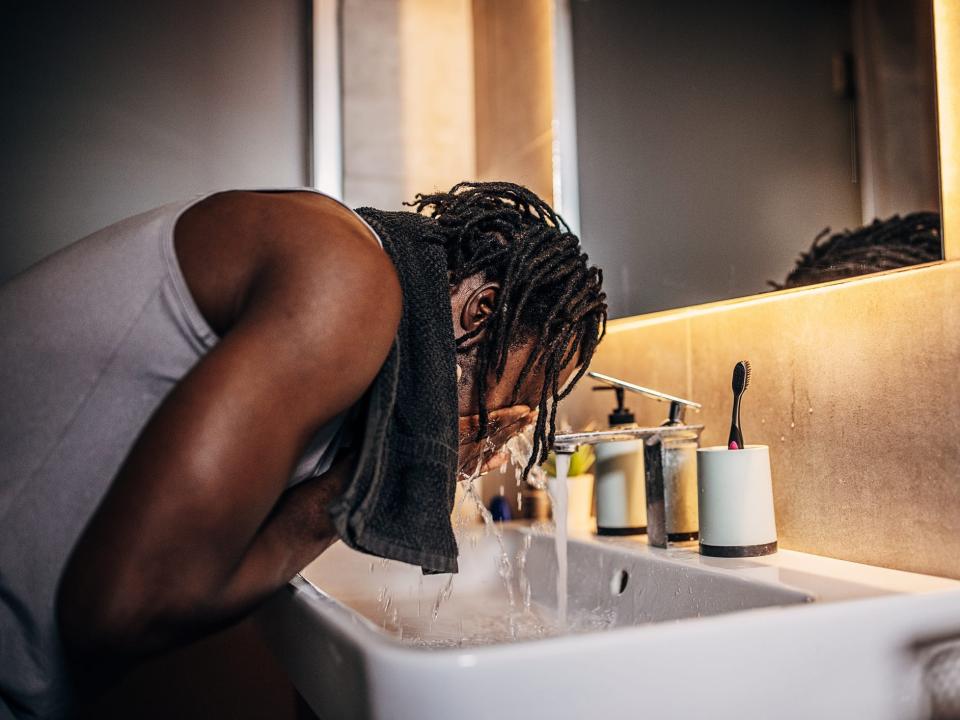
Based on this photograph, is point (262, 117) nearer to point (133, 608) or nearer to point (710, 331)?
point (710, 331)

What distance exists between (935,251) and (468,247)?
0.42 m

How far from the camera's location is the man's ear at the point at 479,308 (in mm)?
764

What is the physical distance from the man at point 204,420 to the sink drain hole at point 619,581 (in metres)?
Result: 0.36

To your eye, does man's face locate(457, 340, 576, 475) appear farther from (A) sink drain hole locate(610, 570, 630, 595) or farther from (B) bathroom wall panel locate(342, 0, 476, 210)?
(B) bathroom wall panel locate(342, 0, 476, 210)

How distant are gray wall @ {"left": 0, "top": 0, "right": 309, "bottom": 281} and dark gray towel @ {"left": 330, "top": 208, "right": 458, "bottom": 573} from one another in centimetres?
82

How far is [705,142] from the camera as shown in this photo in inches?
40.9

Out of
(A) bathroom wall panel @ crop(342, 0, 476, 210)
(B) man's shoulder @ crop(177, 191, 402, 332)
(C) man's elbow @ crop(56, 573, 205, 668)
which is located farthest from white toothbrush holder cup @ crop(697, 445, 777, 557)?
(A) bathroom wall panel @ crop(342, 0, 476, 210)

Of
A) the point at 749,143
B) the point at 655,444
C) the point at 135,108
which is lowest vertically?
the point at 655,444

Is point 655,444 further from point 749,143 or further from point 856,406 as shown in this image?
point 749,143

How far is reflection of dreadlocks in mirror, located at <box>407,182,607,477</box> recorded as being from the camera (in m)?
0.76

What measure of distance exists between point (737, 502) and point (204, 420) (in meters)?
0.58

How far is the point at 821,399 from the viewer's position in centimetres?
87

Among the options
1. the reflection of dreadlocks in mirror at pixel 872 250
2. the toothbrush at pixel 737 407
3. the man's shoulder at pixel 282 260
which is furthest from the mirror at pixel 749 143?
the man's shoulder at pixel 282 260

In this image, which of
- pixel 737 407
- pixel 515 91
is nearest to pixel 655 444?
pixel 737 407
